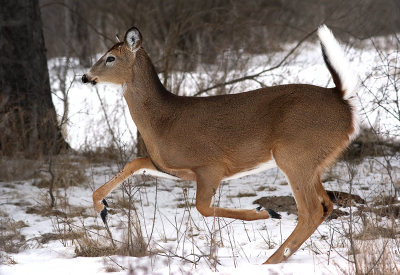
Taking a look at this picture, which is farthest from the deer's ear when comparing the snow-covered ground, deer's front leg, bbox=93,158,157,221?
the snow-covered ground

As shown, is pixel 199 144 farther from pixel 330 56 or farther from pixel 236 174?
pixel 330 56

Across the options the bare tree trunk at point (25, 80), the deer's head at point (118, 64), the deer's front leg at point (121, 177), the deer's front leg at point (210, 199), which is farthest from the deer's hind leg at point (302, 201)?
the bare tree trunk at point (25, 80)

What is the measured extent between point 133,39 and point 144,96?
55 centimetres

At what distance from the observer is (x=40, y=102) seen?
9.22 meters

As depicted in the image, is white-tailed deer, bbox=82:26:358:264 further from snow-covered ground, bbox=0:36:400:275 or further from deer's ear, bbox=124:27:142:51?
snow-covered ground, bbox=0:36:400:275

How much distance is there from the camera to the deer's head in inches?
225

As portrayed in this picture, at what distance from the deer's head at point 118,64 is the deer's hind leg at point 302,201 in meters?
1.74

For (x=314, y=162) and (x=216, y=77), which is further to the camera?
(x=216, y=77)

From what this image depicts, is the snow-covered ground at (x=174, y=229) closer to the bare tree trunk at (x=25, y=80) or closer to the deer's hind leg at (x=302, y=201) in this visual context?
the deer's hind leg at (x=302, y=201)

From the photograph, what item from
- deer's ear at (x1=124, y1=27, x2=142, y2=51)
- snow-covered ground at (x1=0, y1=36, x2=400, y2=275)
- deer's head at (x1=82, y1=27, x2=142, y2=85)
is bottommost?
snow-covered ground at (x1=0, y1=36, x2=400, y2=275)

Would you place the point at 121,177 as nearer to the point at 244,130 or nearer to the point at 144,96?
the point at 144,96

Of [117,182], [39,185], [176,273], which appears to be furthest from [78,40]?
[176,273]

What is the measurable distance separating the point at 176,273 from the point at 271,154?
1.38 m

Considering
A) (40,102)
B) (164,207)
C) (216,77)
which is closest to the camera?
(164,207)
